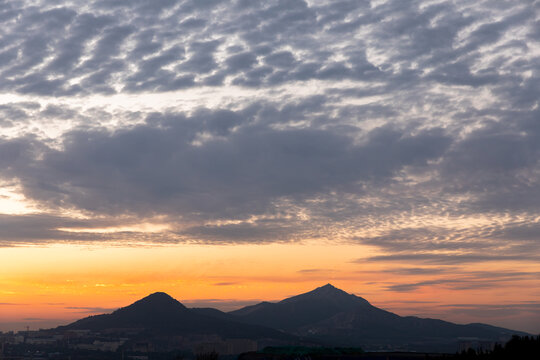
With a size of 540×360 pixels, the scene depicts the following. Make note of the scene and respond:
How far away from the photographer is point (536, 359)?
123 metres

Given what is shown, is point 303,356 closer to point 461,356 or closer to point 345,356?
point 345,356

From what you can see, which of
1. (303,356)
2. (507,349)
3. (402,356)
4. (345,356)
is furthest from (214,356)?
(507,349)

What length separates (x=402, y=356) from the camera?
624 feet

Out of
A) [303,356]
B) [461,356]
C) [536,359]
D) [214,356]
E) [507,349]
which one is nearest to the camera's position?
[536,359]

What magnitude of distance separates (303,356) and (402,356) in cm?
2923

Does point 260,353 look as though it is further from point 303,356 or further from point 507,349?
point 507,349

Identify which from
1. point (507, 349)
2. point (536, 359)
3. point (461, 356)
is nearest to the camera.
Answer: point (536, 359)

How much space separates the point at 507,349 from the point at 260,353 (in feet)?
252

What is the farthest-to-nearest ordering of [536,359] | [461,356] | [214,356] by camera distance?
[214,356] < [461,356] < [536,359]

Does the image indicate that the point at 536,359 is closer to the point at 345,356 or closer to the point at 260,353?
the point at 345,356

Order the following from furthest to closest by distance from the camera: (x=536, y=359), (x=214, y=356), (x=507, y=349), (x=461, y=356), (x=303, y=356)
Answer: (x=303, y=356) < (x=214, y=356) < (x=461, y=356) < (x=507, y=349) < (x=536, y=359)

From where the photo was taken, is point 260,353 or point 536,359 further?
point 260,353

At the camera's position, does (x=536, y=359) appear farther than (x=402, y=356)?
No


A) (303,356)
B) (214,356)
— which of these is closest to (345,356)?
(303,356)
